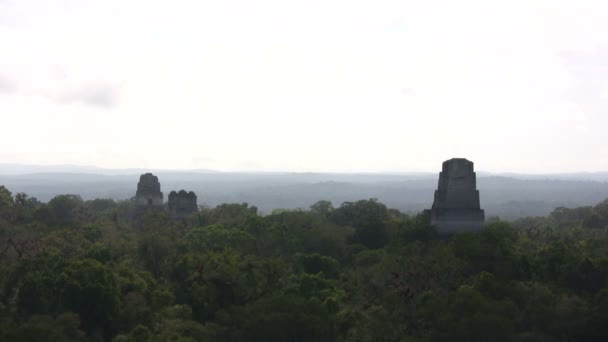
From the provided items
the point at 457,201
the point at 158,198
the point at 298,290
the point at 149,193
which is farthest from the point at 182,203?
the point at 298,290

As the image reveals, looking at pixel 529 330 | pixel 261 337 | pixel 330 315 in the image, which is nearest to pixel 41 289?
pixel 261 337

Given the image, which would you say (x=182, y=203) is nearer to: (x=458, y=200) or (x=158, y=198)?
(x=158, y=198)

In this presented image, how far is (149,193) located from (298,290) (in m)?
36.3

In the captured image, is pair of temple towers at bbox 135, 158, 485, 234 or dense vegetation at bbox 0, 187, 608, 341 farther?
pair of temple towers at bbox 135, 158, 485, 234

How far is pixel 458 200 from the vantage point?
4025cm

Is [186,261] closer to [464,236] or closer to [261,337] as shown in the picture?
[261,337]

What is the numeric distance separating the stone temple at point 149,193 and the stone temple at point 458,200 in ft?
104

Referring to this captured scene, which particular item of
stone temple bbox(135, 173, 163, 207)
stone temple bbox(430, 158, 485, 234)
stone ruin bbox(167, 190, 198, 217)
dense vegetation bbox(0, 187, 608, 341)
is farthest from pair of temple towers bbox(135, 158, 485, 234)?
stone temple bbox(135, 173, 163, 207)

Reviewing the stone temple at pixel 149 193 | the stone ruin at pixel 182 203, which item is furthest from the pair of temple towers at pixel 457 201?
the stone temple at pixel 149 193

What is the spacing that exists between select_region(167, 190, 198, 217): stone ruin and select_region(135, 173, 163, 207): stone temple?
1.88 meters

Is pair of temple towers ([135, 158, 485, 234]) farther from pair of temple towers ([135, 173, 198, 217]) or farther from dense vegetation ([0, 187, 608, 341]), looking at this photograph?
pair of temple towers ([135, 173, 198, 217])

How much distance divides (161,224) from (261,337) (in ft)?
102

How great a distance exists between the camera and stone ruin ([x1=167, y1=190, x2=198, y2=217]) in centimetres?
6331

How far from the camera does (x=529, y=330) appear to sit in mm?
25656
